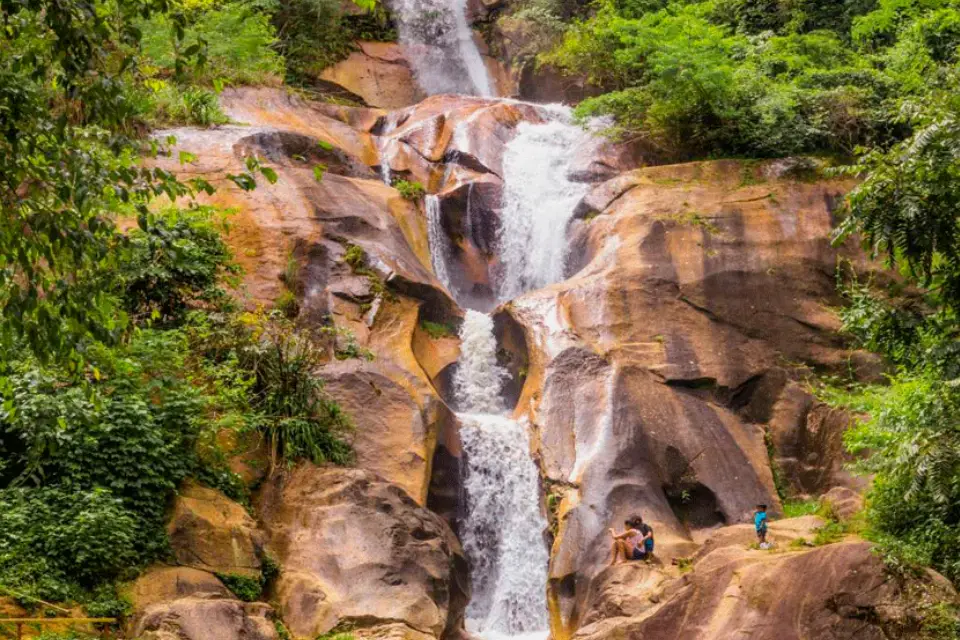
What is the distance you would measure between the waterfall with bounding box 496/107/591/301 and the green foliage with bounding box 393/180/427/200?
217cm

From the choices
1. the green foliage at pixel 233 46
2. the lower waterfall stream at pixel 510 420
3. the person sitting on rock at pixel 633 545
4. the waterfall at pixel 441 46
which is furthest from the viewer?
the waterfall at pixel 441 46

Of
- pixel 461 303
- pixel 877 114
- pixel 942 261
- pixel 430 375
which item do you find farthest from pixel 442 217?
pixel 942 261

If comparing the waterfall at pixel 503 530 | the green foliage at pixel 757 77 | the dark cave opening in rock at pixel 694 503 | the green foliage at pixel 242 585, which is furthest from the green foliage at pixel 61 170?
the green foliage at pixel 757 77

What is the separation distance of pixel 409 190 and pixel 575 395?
8.05 metres

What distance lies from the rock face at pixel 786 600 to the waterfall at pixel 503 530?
3.56 meters

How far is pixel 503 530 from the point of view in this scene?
18891 mm

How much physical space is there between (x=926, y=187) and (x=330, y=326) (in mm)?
11538

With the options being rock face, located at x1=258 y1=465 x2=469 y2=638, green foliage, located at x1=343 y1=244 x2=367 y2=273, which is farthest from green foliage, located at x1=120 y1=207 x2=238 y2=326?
rock face, located at x1=258 y1=465 x2=469 y2=638

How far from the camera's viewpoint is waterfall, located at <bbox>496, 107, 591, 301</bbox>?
2456cm

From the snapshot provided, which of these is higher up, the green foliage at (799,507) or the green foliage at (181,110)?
the green foliage at (181,110)

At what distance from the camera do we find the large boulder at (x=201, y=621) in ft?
39.6

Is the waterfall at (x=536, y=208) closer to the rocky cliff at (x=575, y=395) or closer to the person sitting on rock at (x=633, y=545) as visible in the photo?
the rocky cliff at (x=575, y=395)

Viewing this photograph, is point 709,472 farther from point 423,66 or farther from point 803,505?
point 423,66

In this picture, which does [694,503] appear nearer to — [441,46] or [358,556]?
[358,556]
